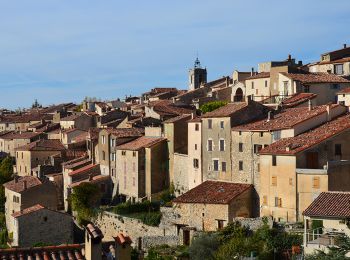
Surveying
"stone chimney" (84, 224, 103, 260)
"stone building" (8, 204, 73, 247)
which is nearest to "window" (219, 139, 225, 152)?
"stone building" (8, 204, 73, 247)

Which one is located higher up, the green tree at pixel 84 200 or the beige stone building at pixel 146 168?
the beige stone building at pixel 146 168

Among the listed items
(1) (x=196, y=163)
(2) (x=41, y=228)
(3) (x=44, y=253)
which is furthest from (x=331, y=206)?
(2) (x=41, y=228)

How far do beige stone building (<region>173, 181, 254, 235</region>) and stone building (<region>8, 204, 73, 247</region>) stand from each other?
35.0ft

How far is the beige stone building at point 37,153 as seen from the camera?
252 feet

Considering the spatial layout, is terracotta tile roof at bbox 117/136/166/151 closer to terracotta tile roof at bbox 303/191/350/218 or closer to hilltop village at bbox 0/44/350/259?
hilltop village at bbox 0/44/350/259

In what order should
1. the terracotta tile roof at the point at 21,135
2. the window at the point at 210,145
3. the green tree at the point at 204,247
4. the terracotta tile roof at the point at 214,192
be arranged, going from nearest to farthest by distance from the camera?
the green tree at the point at 204,247 → the terracotta tile roof at the point at 214,192 → the window at the point at 210,145 → the terracotta tile roof at the point at 21,135

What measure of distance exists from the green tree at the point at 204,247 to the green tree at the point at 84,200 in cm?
1881

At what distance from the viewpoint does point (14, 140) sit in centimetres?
9081

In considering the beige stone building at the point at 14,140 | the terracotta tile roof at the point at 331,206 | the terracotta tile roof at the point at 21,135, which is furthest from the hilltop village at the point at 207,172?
the terracotta tile roof at the point at 21,135

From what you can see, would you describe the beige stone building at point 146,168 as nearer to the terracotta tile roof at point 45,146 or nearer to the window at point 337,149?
the window at point 337,149

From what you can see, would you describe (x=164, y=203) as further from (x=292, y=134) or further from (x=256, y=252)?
(x=256, y=252)

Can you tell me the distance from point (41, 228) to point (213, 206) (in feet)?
49.7

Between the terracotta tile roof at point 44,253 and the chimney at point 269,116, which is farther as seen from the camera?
the chimney at point 269,116

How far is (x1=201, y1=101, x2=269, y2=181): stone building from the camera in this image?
4878cm
